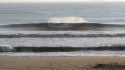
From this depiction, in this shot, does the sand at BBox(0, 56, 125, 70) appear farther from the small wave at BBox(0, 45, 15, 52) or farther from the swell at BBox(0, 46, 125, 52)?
the swell at BBox(0, 46, 125, 52)

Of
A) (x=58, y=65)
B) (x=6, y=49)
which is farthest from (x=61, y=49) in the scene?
(x=58, y=65)

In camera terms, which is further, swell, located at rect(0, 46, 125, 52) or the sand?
swell, located at rect(0, 46, 125, 52)

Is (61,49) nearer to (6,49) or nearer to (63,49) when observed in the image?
(63,49)

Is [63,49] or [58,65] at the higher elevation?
[58,65]

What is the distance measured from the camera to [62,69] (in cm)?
991

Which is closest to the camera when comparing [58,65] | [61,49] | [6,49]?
[58,65]

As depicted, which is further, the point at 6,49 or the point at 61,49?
the point at 61,49

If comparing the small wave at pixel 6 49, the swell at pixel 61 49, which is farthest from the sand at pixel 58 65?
the swell at pixel 61 49

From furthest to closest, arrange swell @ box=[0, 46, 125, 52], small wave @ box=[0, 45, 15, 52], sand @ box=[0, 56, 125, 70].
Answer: swell @ box=[0, 46, 125, 52], small wave @ box=[0, 45, 15, 52], sand @ box=[0, 56, 125, 70]

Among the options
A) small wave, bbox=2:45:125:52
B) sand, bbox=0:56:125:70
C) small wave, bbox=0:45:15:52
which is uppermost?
sand, bbox=0:56:125:70

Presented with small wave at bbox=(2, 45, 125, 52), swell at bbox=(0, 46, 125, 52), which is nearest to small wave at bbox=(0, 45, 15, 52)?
swell at bbox=(0, 46, 125, 52)

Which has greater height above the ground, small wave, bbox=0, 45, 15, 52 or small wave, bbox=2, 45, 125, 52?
small wave, bbox=0, 45, 15, 52

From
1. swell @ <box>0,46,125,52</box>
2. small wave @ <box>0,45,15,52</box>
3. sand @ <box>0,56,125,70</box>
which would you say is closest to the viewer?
sand @ <box>0,56,125,70</box>

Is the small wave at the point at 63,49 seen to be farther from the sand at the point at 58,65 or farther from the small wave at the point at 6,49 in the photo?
the sand at the point at 58,65
